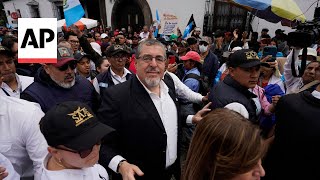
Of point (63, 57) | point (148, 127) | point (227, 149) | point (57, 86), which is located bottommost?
point (148, 127)

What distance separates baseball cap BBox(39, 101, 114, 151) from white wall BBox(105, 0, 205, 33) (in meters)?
11.3

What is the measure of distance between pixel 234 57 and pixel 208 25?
991 centimetres

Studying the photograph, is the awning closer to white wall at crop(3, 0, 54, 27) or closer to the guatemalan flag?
white wall at crop(3, 0, 54, 27)

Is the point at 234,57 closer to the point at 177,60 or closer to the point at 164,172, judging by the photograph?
the point at 164,172

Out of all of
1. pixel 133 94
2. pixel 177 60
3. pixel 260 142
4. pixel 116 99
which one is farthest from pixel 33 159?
pixel 177 60

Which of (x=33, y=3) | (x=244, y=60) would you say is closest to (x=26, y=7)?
(x=33, y=3)

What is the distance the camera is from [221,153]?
1.04 m

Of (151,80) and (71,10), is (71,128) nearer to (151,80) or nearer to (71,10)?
(151,80)

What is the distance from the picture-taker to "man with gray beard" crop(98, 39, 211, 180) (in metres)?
1.94

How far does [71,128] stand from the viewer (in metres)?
1.28

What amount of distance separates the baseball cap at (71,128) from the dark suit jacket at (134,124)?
54 cm

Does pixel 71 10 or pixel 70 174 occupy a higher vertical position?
pixel 71 10

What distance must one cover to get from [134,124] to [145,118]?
0.34 feet

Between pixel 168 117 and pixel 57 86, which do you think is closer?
pixel 168 117
